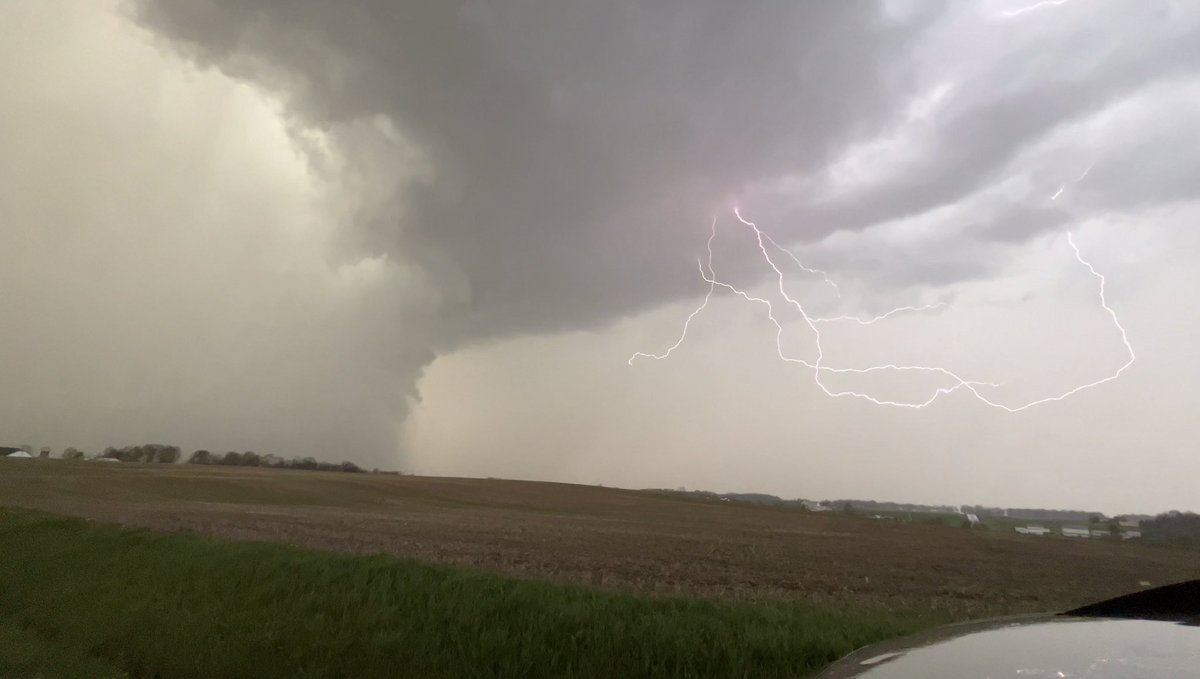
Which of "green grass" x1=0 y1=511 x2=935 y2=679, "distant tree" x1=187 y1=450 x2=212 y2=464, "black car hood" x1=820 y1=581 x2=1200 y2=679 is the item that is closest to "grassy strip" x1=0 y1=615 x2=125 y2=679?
"green grass" x1=0 y1=511 x2=935 y2=679

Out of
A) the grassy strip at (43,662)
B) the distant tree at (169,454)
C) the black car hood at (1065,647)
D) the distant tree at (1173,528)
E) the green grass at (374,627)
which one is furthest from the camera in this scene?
the distant tree at (169,454)

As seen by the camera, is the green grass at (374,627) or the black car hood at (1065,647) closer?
the black car hood at (1065,647)

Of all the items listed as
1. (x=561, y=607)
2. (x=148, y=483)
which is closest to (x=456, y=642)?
(x=561, y=607)

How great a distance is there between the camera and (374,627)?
9.87 m

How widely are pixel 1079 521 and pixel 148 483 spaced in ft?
281

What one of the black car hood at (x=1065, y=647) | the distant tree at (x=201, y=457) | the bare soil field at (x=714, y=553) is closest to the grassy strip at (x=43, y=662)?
the black car hood at (x=1065, y=647)

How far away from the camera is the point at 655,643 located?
888 centimetres

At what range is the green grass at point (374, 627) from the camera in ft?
27.9

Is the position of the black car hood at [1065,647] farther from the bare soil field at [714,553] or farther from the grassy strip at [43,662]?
the bare soil field at [714,553]

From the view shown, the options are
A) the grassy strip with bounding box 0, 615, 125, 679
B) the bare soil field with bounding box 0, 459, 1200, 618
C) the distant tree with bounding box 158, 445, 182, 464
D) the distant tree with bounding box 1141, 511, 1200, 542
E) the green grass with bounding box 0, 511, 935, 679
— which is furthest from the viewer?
the distant tree with bounding box 158, 445, 182, 464

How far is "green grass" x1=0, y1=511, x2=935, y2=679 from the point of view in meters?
8.51

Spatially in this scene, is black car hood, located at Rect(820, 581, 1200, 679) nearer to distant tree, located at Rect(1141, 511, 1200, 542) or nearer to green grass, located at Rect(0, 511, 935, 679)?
green grass, located at Rect(0, 511, 935, 679)

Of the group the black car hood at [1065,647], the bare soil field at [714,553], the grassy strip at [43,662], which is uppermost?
the black car hood at [1065,647]

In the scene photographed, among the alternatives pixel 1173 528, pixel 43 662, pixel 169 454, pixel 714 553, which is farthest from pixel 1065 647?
pixel 169 454
